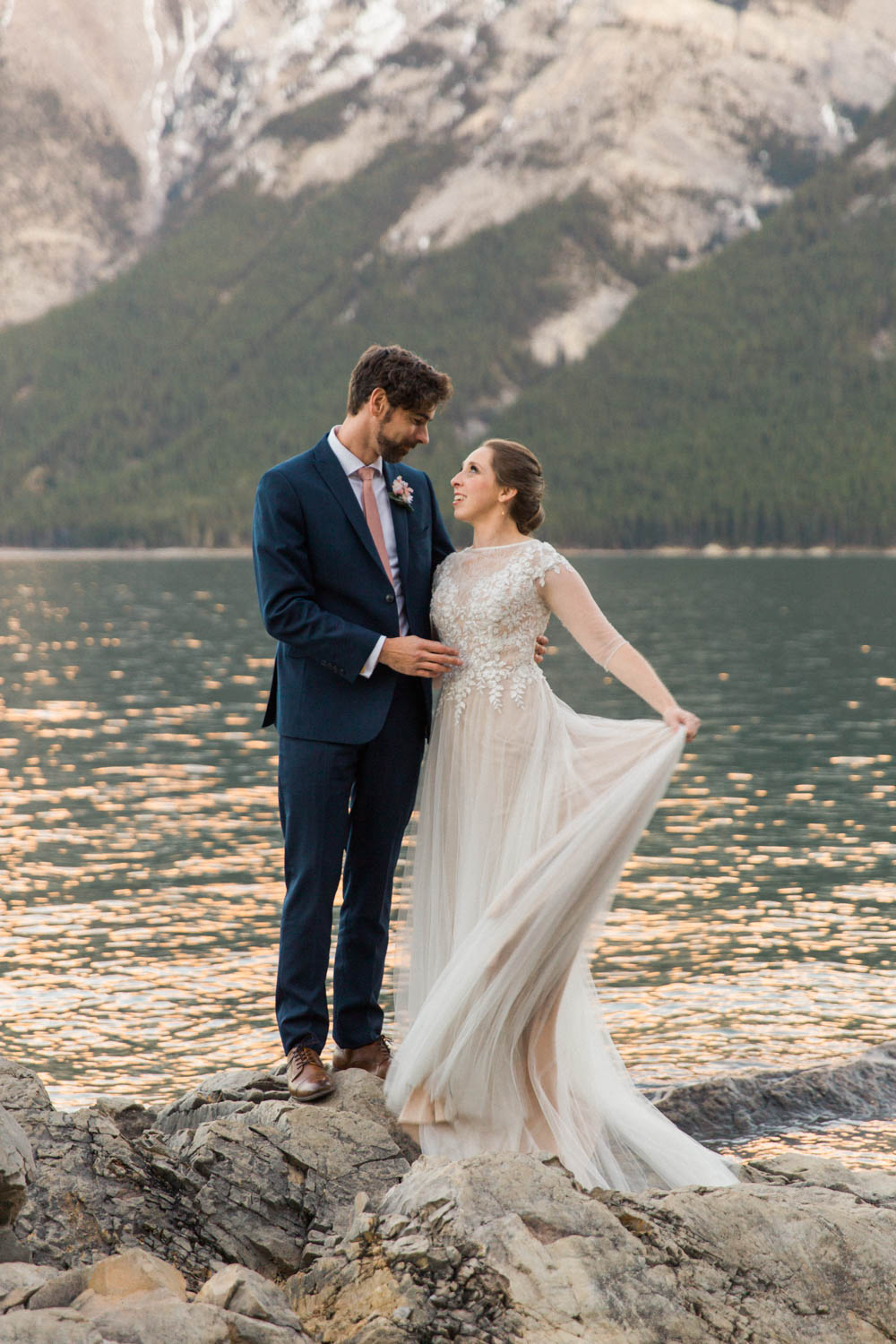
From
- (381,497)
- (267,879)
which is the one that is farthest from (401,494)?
(267,879)

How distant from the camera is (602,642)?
6.25m

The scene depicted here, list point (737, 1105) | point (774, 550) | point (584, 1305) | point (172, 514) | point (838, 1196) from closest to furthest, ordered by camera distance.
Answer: point (584, 1305) < point (838, 1196) < point (737, 1105) < point (774, 550) < point (172, 514)

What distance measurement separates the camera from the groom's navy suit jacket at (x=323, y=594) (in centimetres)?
607

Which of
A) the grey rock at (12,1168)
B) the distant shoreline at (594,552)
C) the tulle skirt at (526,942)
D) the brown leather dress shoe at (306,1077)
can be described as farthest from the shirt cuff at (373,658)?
the distant shoreline at (594,552)

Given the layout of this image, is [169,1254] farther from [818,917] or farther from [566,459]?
[566,459]

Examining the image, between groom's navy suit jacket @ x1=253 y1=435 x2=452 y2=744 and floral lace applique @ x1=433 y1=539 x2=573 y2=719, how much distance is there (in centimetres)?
24

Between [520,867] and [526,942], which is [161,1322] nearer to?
[526,942]

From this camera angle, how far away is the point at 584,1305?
13.7 ft

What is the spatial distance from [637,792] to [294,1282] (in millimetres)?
2307

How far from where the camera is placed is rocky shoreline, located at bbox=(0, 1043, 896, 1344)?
416cm

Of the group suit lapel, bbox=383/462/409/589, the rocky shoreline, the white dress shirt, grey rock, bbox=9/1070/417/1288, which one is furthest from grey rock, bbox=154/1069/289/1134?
suit lapel, bbox=383/462/409/589

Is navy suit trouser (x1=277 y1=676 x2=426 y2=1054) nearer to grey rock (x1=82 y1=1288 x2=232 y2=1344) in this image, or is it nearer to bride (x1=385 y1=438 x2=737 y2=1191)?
bride (x1=385 y1=438 x2=737 y2=1191)

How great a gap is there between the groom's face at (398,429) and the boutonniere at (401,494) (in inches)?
5.9

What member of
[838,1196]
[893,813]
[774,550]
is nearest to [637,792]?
[838,1196]
